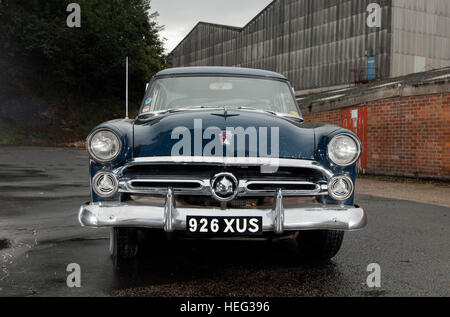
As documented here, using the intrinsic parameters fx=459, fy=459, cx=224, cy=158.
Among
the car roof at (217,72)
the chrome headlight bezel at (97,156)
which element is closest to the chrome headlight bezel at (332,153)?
the chrome headlight bezel at (97,156)

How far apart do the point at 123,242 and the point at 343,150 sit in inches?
68.0

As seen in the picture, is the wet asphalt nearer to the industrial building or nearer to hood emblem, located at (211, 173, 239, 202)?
hood emblem, located at (211, 173, 239, 202)

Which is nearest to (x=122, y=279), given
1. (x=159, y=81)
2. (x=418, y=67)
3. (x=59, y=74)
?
(x=159, y=81)

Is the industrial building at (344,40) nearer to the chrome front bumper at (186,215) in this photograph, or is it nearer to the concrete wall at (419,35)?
the concrete wall at (419,35)

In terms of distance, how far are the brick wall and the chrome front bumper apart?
770 centimetres

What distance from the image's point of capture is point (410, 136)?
34.5ft

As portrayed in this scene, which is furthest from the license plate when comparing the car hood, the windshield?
the windshield

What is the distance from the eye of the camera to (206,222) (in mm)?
2898

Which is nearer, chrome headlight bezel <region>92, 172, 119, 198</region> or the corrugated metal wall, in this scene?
chrome headlight bezel <region>92, 172, 119, 198</region>

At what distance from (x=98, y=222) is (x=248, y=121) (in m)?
1.27

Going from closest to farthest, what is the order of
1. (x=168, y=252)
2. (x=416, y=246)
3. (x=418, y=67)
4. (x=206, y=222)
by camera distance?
(x=206, y=222) < (x=168, y=252) < (x=416, y=246) < (x=418, y=67)

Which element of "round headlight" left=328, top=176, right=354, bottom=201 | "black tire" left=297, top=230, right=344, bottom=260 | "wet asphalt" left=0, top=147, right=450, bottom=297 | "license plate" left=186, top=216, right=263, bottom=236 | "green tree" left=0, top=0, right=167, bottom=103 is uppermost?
"green tree" left=0, top=0, right=167, bottom=103

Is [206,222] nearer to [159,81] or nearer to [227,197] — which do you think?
[227,197]

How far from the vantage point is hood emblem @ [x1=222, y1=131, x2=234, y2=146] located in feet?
10.3
